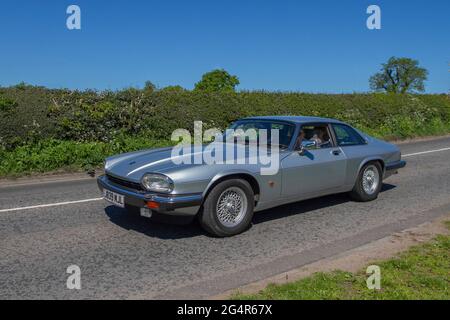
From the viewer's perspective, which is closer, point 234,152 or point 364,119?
point 234,152

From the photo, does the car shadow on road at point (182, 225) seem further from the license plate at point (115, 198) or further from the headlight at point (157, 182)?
the headlight at point (157, 182)

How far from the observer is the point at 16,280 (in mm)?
4148

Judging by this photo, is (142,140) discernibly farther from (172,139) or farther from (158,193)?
(158,193)

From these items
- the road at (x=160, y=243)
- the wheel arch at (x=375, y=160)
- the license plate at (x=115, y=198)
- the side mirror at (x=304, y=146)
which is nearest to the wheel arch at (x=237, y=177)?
the road at (x=160, y=243)

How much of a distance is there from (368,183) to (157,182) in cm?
397

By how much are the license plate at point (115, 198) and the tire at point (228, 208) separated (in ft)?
3.16

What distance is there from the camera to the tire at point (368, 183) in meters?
7.14

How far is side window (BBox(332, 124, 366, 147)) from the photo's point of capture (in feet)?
22.8

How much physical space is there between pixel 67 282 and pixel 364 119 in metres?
17.7

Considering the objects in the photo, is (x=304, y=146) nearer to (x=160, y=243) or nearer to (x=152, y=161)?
(x=152, y=161)

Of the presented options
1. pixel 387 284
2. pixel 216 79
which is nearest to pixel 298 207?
pixel 387 284

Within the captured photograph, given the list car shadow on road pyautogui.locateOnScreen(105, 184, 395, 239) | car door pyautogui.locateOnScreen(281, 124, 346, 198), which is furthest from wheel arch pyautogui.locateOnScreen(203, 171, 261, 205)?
car shadow on road pyautogui.locateOnScreen(105, 184, 395, 239)

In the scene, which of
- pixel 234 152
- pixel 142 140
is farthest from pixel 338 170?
pixel 142 140
